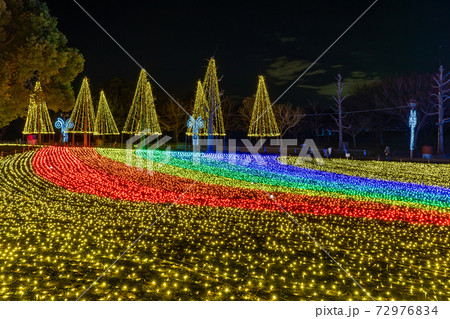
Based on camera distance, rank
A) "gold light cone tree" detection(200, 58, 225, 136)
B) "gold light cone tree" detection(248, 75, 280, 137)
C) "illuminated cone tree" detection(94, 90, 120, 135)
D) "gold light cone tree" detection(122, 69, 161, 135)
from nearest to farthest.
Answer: "gold light cone tree" detection(200, 58, 225, 136) → "gold light cone tree" detection(248, 75, 280, 137) → "gold light cone tree" detection(122, 69, 161, 135) → "illuminated cone tree" detection(94, 90, 120, 135)

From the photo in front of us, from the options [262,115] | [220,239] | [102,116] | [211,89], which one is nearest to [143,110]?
[211,89]

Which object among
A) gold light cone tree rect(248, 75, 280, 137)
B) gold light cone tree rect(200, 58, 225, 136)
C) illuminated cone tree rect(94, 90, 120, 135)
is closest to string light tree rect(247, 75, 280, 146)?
gold light cone tree rect(248, 75, 280, 137)

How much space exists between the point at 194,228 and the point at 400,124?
143 feet

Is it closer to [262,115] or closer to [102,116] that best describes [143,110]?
[102,116]

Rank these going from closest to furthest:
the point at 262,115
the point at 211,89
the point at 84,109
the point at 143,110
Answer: the point at 211,89 < the point at 262,115 < the point at 143,110 < the point at 84,109

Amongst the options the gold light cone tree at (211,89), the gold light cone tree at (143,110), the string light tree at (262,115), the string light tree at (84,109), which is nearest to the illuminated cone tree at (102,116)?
the string light tree at (84,109)

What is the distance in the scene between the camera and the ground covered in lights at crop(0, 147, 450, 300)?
4.68 m

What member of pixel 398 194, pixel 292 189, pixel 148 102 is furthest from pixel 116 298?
pixel 148 102

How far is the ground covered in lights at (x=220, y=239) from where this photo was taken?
15.3ft

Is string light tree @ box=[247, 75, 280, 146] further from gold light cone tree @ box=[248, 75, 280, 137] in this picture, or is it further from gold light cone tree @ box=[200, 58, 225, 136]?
gold light cone tree @ box=[200, 58, 225, 136]

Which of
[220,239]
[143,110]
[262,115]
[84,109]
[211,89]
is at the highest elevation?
[211,89]

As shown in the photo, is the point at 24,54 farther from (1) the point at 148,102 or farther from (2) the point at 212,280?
(2) the point at 212,280

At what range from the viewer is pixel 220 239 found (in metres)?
6.78

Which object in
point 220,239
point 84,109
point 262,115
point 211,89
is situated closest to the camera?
point 220,239
